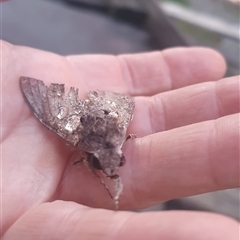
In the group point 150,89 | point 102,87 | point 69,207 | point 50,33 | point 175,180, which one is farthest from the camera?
point 50,33

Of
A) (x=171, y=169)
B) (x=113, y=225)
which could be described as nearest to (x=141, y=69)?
(x=171, y=169)

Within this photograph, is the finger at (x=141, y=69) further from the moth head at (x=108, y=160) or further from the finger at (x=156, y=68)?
the moth head at (x=108, y=160)

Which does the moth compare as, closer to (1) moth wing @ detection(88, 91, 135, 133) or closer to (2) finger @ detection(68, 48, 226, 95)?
(1) moth wing @ detection(88, 91, 135, 133)

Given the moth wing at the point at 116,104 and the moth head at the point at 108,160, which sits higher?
the moth wing at the point at 116,104

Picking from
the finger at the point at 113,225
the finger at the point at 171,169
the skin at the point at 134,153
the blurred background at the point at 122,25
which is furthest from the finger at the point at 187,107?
the blurred background at the point at 122,25

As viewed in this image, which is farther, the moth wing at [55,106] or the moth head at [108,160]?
the moth wing at [55,106]

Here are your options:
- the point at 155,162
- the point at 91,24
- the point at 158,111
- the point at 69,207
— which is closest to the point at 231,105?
the point at 158,111

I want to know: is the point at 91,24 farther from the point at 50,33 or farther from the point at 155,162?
the point at 155,162
